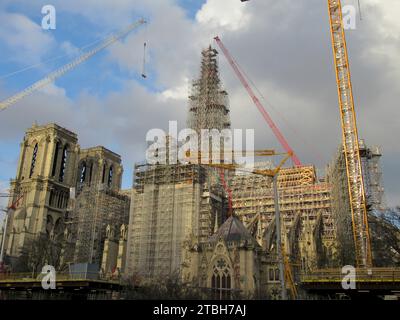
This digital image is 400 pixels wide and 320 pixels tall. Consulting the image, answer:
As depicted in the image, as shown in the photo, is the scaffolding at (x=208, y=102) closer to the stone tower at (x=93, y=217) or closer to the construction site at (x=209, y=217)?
the construction site at (x=209, y=217)

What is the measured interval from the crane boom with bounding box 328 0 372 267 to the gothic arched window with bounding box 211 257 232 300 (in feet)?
58.2

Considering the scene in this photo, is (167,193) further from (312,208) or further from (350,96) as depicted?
(350,96)

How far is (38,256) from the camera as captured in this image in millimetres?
81188

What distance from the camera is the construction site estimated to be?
195ft

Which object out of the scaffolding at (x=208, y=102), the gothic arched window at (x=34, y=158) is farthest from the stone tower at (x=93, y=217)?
the scaffolding at (x=208, y=102)

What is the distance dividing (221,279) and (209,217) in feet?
65.4

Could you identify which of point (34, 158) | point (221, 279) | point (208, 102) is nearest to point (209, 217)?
point (221, 279)

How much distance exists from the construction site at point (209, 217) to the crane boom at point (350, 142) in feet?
0.55

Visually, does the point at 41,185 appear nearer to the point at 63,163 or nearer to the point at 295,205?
the point at 63,163

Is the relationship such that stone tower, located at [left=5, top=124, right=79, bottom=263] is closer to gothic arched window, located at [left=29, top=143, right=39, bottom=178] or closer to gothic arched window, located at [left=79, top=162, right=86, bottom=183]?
gothic arched window, located at [left=29, top=143, right=39, bottom=178]

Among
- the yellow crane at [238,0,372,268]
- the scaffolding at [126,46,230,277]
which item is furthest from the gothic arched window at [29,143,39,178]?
the yellow crane at [238,0,372,268]

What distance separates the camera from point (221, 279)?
60625 mm
